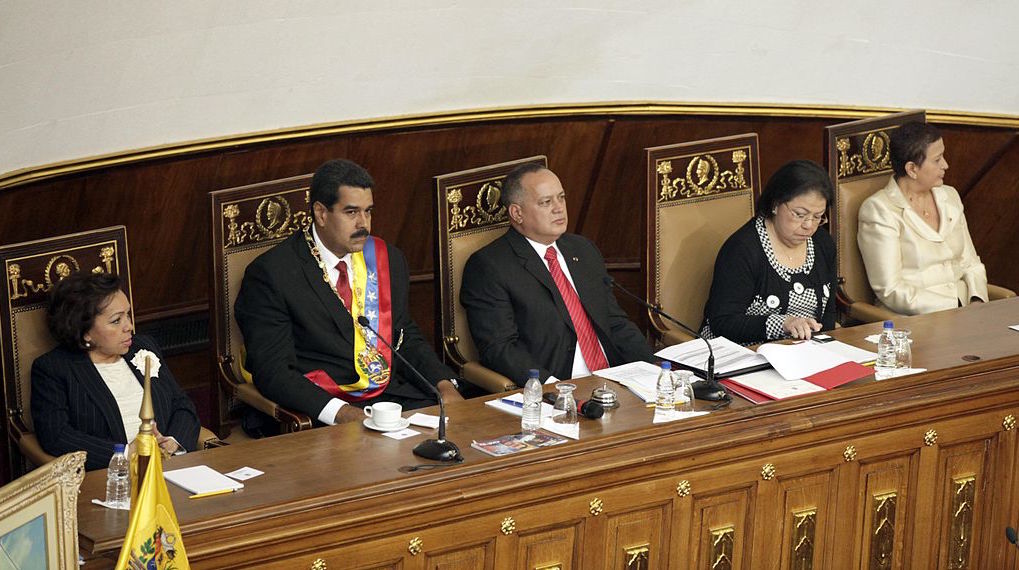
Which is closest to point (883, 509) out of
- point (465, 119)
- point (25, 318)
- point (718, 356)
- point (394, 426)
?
point (718, 356)

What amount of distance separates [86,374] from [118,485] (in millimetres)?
818

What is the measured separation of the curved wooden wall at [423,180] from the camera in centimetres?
470

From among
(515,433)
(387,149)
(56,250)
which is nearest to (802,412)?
(515,433)

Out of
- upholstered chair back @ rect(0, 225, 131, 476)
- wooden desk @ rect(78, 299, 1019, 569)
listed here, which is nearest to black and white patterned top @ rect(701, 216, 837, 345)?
wooden desk @ rect(78, 299, 1019, 569)

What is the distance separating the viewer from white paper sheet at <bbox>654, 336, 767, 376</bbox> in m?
3.56

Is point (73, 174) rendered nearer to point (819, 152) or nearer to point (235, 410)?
point (235, 410)

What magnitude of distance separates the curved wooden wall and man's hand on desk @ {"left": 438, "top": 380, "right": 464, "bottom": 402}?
0.96 metres

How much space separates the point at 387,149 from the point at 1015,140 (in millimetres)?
2574

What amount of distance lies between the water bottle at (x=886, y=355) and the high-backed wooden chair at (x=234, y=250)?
164cm

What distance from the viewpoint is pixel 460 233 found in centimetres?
421

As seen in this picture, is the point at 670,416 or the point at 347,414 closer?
the point at 670,416

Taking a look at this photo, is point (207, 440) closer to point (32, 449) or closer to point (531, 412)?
point (32, 449)

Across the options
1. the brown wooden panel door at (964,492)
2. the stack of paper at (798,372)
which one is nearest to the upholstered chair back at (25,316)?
the stack of paper at (798,372)

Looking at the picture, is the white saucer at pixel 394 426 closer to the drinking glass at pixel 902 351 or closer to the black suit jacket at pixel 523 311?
the black suit jacket at pixel 523 311
